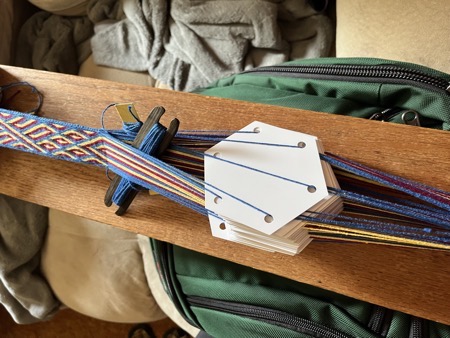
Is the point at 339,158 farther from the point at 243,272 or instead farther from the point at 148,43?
the point at 148,43

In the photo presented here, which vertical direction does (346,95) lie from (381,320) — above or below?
above

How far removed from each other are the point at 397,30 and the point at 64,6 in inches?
25.4

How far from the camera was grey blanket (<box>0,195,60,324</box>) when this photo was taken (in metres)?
0.79

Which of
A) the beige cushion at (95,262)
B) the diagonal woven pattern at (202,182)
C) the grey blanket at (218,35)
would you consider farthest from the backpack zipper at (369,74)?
the beige cushion at (95,262)

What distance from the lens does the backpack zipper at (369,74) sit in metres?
0.49

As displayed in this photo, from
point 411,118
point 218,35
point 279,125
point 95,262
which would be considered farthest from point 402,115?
point 95,262

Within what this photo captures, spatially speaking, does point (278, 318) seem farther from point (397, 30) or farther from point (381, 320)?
point (397, 30)

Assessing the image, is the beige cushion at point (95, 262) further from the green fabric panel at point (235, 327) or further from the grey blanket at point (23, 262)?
the green fabric panel at point (235, 327)

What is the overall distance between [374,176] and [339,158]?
39 millimetres

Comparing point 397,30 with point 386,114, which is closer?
point 386,114

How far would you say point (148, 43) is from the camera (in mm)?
872

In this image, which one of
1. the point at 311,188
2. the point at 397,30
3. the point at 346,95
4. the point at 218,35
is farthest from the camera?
the point at 218,35

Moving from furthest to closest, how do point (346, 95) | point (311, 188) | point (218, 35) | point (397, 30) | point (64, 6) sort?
point (64, 6) < point (218, 35) < point (397, 30) < point (346, 95) < point (311, 188)

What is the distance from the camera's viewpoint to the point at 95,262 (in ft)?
2.98
